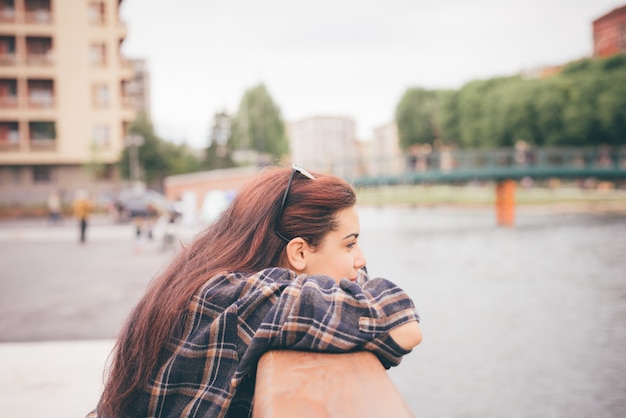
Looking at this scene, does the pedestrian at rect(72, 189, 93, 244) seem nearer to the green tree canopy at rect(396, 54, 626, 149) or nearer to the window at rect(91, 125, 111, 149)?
the window at rect(91, 125, 111, 149)

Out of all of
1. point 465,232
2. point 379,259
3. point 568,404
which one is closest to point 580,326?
point 568,404

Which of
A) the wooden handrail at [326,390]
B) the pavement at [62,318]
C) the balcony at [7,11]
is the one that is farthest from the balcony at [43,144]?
the wooden handrail at [326,390]

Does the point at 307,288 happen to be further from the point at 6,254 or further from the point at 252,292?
the point at 6,254

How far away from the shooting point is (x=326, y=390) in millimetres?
1052

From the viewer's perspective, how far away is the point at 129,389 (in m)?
1.61

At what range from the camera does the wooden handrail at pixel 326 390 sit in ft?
3.22

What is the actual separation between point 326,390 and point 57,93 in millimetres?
44397

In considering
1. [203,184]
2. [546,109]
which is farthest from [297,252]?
[546,109]

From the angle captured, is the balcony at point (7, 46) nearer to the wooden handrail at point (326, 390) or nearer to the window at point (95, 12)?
the window at point (95, 12)

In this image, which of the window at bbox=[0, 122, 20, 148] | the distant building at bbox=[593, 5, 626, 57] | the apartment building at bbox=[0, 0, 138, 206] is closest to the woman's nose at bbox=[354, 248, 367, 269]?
the apartment building at bbox=[0, 0, 138, 206]

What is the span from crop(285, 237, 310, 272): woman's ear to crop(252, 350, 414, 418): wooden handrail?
52cm

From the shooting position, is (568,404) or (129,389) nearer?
(129,389)

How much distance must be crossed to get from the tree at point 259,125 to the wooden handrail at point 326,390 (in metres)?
55.6

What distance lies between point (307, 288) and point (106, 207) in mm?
39943
